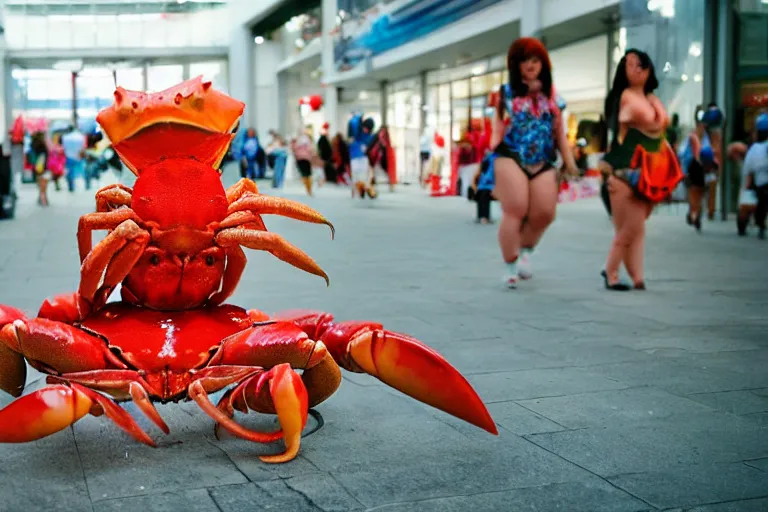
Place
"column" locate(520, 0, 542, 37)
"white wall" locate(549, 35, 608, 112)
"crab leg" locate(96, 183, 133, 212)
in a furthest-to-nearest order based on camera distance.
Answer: "white wall" locate(549, 35, 608, 112), "column" locate(520, 0, 542, 37), "crab leg" locate(96, 183, 133, 212)

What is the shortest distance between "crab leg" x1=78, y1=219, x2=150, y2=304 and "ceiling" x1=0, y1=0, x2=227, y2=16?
46.3 metres

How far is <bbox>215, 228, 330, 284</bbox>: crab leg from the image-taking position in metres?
2.98

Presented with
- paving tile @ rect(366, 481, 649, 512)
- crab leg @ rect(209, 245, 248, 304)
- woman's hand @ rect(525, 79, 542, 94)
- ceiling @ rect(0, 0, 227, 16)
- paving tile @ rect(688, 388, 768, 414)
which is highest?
ceiling @ rect(0, 0, 227, 16)

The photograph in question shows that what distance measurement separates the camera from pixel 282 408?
280 cm

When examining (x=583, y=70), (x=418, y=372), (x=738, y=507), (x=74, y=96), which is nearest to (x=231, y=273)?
(x=418, y=372)

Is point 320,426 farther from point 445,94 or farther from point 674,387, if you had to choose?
point 445,94

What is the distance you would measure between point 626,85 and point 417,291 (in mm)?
2143

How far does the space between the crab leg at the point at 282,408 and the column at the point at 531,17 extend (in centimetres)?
1734

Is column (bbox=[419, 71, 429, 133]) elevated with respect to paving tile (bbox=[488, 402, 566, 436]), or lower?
elevated

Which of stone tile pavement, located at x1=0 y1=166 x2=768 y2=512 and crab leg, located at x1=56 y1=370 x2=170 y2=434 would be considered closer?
stone tile pavement, located at x1=0 y1=166 x2=768 y2=512

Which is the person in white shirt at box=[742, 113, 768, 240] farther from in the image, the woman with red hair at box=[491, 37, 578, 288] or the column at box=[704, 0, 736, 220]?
the woman with red hair at box=[491, 37, 578, 288]

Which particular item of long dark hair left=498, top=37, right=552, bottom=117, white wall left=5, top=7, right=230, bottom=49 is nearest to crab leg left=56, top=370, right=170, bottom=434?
long dark hair left=498, top=37, right=552, bottom=117

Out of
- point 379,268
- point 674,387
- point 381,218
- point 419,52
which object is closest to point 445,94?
point 419,52

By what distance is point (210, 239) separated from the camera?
314 cm
